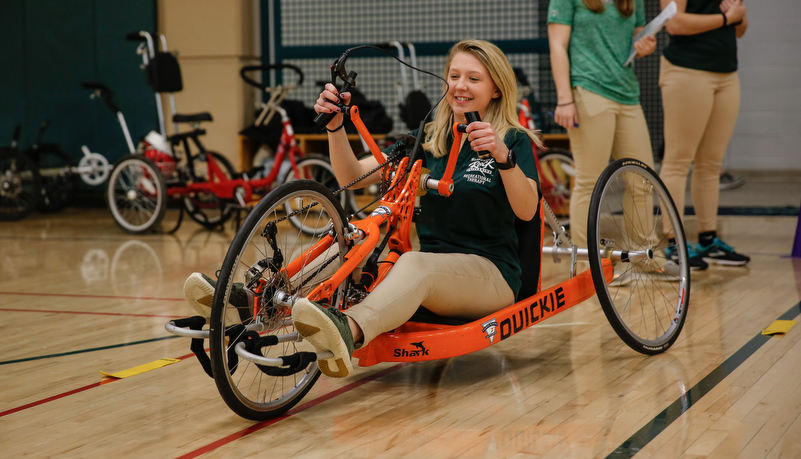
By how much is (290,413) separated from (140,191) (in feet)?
14.0

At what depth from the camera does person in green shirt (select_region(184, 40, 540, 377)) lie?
213 cm

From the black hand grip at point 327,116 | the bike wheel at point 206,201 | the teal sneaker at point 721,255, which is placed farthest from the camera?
the bike wheel at point 206,201

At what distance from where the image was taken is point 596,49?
3604 mm

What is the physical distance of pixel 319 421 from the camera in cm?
204

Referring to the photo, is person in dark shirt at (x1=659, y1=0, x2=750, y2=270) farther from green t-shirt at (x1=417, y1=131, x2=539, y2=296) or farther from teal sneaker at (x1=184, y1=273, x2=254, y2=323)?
teal sneaker at (x1=184, y1=273, x2=254, y2=323)

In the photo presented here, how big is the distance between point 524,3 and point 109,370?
Answer: 5.83 metres

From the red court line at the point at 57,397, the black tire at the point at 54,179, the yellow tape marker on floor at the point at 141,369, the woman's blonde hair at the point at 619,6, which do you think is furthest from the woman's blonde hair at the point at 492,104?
the black tire at the point at 54,179

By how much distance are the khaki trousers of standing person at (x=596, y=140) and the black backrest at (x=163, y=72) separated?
3.57 m

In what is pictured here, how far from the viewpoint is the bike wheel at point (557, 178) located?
19.7 feet

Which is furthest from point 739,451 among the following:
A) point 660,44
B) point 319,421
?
point 660,44

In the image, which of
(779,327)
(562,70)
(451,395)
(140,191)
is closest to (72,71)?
(140,191)

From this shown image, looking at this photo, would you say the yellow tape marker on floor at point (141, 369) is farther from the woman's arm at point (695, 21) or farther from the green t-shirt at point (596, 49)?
the woman's arm at point (695, 21)

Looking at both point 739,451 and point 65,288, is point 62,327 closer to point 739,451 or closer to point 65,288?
point 65,288

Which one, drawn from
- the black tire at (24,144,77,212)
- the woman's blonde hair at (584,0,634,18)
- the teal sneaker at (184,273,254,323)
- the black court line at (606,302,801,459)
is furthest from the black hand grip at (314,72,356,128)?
the black tire at (24,144,77,212)
